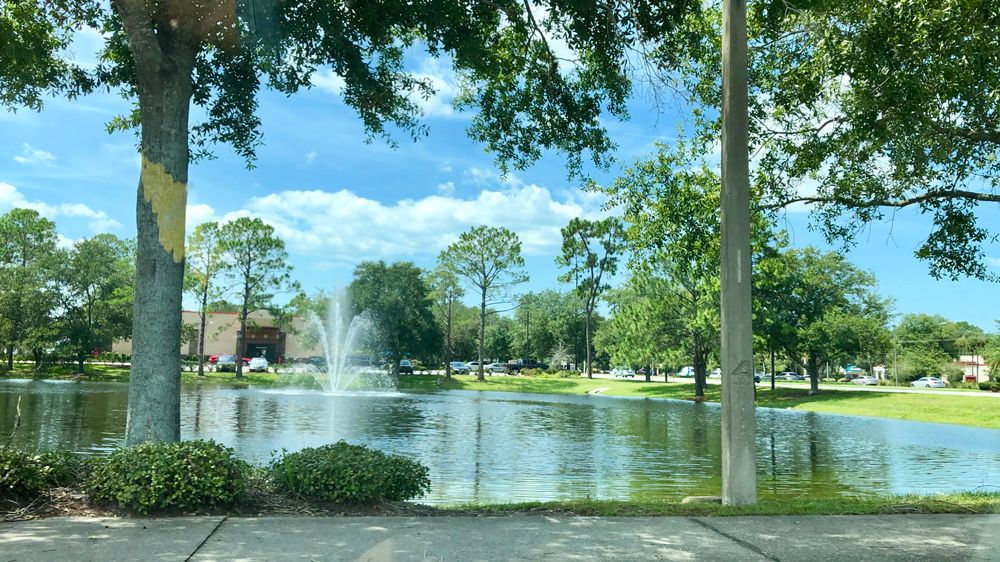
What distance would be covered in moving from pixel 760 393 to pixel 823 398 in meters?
7.55

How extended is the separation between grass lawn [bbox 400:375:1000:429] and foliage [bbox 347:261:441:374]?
302 cm

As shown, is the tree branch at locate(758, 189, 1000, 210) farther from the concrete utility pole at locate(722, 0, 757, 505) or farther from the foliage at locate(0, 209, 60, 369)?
the foliage at locate(0, 209, 60, 369)

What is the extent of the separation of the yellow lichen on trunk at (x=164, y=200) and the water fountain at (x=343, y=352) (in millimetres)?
40522

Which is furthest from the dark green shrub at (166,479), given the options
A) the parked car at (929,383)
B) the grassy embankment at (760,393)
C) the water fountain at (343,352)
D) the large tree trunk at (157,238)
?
the parked car at (929,383)

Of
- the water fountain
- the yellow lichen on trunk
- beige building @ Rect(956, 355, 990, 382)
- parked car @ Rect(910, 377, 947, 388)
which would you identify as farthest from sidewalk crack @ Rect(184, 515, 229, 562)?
beige building @ Rect(956, 355, 990, 382)

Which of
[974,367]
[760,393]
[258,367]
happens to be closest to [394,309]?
[258,367]

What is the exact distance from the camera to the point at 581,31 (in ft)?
32.3

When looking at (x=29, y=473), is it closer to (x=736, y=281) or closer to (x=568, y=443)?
(x=736, y=281)

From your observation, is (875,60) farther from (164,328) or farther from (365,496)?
(164,328)

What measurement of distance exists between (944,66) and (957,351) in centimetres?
10871

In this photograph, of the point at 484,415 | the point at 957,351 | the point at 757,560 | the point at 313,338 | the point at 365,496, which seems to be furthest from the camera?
the point at 957,351

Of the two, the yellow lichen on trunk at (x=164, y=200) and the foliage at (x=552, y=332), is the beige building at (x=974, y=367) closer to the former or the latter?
the foliage at (x=552, y=332)

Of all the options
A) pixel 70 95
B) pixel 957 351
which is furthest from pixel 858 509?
pixel 957 351

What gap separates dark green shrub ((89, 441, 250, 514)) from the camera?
21.0ft
